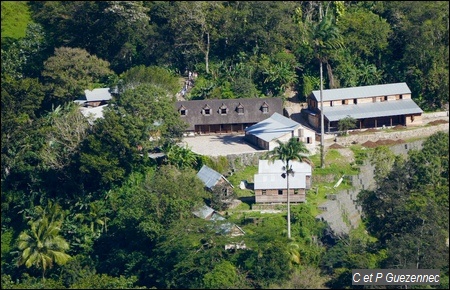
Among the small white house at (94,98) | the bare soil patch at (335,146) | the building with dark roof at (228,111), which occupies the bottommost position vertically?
the bare soil patch at (335,146)

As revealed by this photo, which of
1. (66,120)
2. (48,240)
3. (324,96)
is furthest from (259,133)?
(48,240)

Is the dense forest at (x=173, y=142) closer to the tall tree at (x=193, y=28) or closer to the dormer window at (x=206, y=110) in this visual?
the tall tree at (x=193, y=28)

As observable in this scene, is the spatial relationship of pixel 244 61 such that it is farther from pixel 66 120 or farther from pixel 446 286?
pixel 446 286

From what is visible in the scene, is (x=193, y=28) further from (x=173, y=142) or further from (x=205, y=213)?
(x=205, y=213)

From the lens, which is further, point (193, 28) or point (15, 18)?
point (15, 18)

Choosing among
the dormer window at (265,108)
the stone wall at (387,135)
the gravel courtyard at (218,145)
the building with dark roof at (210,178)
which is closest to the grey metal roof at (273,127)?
the dormer window at (265,108)

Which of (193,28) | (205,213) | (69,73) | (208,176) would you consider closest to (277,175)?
(208,176)
